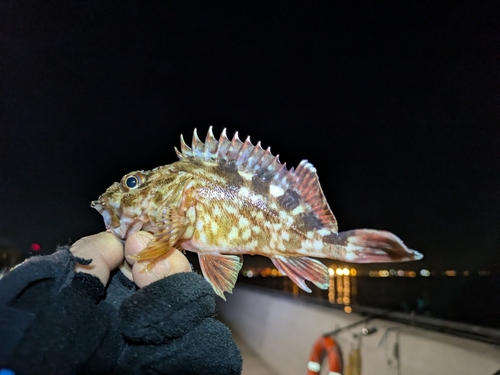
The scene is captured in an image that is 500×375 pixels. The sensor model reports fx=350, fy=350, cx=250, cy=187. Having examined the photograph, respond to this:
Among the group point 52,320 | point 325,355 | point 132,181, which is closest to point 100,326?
point 52,320

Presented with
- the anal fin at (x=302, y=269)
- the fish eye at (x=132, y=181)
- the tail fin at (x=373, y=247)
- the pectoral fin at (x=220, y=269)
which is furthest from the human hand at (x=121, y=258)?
the tail fin at (x=373, y=247)

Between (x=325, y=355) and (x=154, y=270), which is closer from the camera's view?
(x=154, y=270)

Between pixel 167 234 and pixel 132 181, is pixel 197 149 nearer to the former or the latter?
pixel 132 181

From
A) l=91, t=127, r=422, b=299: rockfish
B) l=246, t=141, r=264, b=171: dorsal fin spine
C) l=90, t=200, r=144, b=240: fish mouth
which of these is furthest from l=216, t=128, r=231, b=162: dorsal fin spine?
l=90, t=200, r=144, b=240: fish mouth

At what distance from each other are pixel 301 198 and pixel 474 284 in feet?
68.2

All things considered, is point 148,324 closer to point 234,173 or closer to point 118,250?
point 118,250

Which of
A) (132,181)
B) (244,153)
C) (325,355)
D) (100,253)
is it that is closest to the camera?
(100,253)

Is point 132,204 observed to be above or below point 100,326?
above

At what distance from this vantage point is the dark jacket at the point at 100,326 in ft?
3.18

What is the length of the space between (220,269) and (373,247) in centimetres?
67

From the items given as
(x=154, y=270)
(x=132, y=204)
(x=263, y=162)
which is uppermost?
(x=263, y=162)

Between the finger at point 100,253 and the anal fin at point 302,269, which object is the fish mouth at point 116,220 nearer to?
the finger at point 100,253

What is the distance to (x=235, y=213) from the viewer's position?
5.25ft

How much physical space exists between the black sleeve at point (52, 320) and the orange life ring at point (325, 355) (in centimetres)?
369
